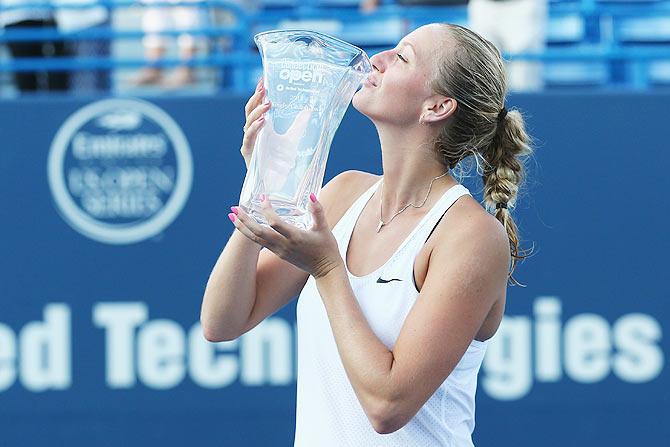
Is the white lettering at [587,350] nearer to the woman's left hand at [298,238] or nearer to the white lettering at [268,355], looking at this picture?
the white lettering at [268,355]

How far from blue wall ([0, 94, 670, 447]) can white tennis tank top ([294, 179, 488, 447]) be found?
2.19 meters

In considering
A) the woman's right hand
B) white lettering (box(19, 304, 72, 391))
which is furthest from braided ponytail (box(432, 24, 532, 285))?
white lettering (box(19, 304, 72, 391))

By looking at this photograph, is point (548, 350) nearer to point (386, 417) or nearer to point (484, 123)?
point (484, 123)

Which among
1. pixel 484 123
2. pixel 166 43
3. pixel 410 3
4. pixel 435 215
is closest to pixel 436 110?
pixel 484 123

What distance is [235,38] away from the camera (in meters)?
5.13

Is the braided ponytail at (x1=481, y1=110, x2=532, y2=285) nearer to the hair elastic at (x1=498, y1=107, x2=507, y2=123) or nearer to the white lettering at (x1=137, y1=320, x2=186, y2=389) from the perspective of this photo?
the hair elastic at (x1=498, y1=107, x2=507, y2=123)

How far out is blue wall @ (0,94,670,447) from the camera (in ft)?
13.4

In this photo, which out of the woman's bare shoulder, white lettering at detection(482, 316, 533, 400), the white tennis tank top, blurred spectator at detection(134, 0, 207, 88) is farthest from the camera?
blurred spectator at detection(134, 0, 207, 88)

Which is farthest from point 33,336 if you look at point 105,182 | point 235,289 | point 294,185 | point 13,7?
point 294,185

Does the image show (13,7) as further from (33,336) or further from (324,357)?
(324,357)

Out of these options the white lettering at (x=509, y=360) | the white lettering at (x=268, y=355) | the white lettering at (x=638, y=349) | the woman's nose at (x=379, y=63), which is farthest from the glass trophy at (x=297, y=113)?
the white lettering at (x=638, y=349)

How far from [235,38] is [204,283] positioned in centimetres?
148

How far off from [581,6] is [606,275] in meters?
1.52

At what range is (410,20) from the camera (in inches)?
214
